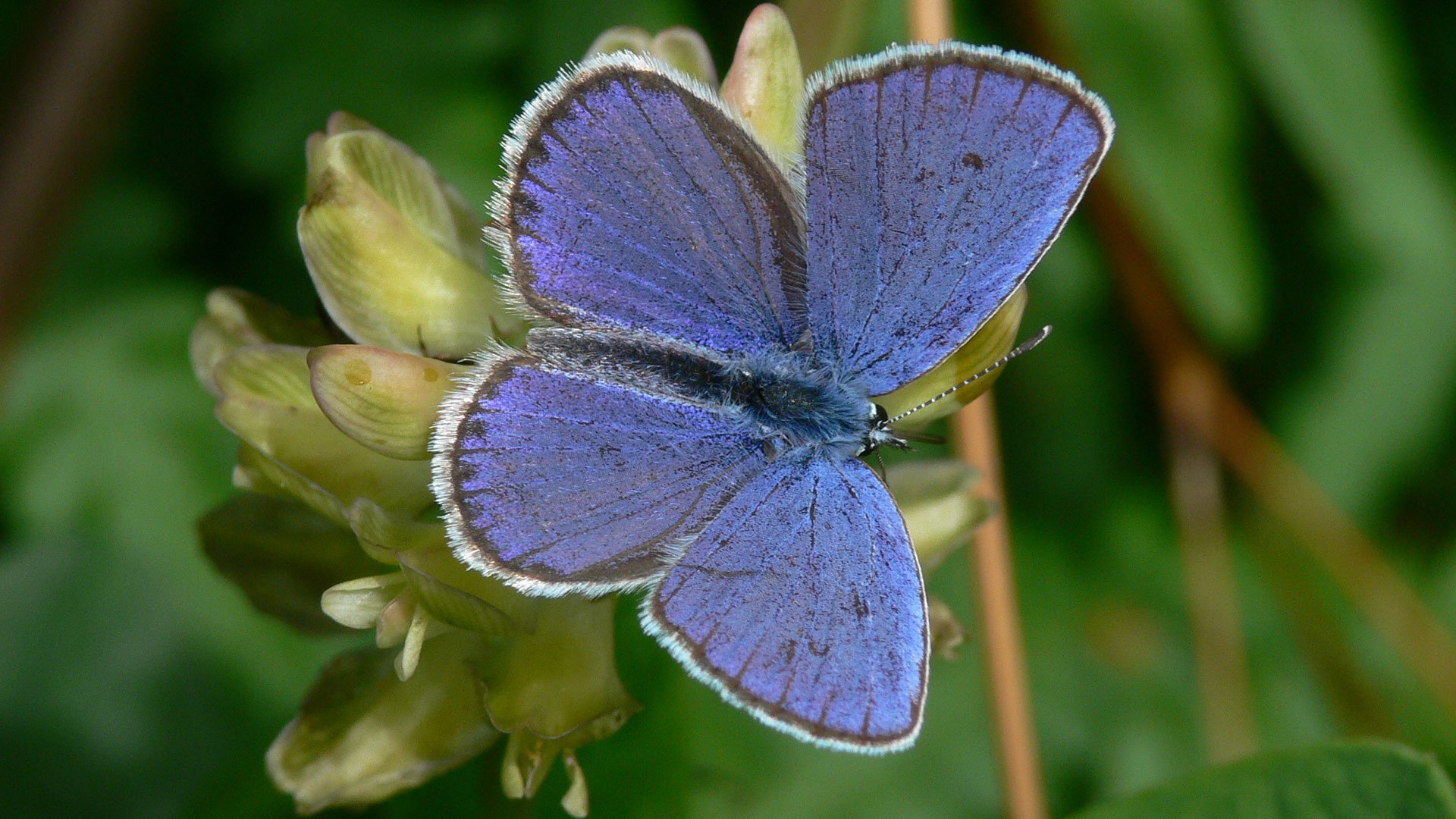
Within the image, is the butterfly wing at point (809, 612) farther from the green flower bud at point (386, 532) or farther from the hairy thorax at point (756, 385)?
the green flower bud at point (386, 532)

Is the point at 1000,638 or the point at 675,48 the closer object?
the point at 675,48

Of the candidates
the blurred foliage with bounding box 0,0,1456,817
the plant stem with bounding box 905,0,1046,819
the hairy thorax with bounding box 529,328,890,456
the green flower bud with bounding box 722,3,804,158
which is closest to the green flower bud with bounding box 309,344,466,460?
the hairy thorax with bounding box 529,328,890,456

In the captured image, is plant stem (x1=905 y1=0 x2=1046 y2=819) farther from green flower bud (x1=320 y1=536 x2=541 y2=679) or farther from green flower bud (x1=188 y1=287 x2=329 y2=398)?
green flower bud (x1=188 y1=287 x2=329 y2=398)

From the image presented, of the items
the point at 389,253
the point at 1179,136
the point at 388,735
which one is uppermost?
the point at 1179,136

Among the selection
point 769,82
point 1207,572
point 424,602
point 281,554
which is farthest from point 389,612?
point 1207,572

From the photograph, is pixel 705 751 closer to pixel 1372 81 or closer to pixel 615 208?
pixel 615 208

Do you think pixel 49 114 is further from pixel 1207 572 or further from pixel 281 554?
pixel 1207 572

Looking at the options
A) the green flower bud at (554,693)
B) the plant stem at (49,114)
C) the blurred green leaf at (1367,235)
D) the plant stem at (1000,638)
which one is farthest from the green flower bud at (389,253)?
the blurred green leaf at (1367,235)
